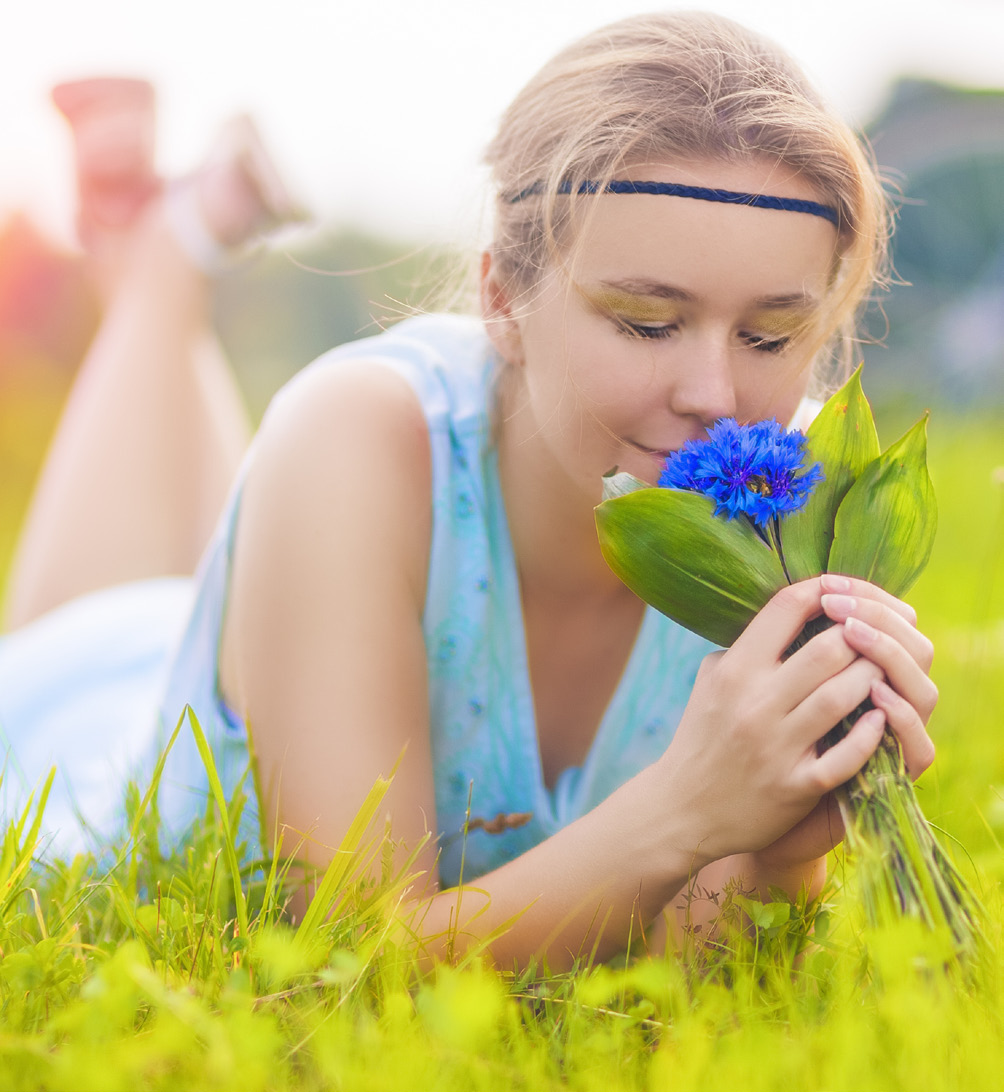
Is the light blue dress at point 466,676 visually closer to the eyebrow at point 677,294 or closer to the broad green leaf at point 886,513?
the eyebrow at point 677,294

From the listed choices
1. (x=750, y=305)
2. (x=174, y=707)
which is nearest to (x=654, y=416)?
(x=750, y=305)

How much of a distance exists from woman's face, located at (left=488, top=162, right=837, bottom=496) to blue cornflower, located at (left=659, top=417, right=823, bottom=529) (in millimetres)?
177

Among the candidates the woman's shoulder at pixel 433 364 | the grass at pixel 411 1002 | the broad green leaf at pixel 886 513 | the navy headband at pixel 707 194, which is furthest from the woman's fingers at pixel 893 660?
the woman's shoulder at pixel 433 364

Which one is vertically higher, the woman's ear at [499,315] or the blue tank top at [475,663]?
the woman's ear at [499,315]

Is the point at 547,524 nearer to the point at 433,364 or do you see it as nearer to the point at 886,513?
the point at 433,364

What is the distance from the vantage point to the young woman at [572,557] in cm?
126

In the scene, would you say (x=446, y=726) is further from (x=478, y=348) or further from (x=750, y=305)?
(x=750, y=305)

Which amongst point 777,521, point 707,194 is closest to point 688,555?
point 777,521

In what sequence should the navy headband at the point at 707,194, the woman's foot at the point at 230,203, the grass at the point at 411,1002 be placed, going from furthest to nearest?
the woman's foot at the point at 230,203
the navy headband at the point at 707,194
the grass at the point at 411,1002

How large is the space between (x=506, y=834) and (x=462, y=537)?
1.83ft

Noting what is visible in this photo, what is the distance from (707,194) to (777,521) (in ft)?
1.59

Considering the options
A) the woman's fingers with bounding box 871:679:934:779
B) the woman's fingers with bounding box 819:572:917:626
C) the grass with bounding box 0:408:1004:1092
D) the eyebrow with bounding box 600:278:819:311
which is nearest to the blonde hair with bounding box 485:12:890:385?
the eyebrow with bounding box 600:278:819:311

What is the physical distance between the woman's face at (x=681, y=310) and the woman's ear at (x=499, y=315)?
0.53ft

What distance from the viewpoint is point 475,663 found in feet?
6.21
